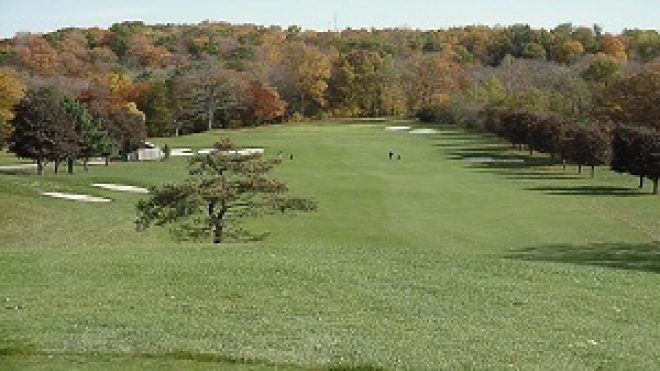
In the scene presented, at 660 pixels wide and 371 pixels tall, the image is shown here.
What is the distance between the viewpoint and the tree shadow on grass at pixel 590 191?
170 feet

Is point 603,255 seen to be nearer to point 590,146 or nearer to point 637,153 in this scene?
point 637,153

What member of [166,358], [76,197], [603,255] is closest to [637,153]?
[603,255]

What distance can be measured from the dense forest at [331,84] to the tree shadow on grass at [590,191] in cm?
141

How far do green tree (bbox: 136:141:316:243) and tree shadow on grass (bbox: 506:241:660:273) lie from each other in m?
7.92

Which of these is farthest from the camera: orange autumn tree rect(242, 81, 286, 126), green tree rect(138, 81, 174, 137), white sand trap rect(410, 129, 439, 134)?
orange autumn tree rect(242, 81, 286, 126)

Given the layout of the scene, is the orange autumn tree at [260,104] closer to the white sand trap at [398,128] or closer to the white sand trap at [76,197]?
the white sand trap at [398,128]

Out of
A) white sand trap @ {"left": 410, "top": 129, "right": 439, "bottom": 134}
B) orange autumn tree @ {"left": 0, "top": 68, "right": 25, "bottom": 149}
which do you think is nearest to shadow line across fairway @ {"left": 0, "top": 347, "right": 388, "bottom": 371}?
orange autumn tree @ {"left": 0, "top": 68, "right": 25, "bottom": 149}

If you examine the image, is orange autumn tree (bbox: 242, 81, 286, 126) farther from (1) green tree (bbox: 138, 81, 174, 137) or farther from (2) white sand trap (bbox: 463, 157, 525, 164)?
(2) white sand trap (bbox: 463, 157, 525, 164)

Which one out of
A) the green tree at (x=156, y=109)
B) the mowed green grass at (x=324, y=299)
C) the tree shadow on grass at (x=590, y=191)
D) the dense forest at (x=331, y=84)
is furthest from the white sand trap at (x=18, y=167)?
the green tree at (x=156, y=109)

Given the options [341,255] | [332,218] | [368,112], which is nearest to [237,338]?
[341,255]

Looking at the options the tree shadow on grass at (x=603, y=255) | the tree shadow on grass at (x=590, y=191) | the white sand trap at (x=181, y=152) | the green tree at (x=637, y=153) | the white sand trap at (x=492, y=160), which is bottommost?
the tree shadow on grass at (x=603, y=255)

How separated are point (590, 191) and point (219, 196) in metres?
29.8

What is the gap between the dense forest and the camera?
207ft

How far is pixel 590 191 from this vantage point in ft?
176
